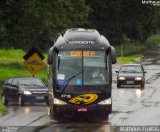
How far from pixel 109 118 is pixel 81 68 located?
9.08 feet

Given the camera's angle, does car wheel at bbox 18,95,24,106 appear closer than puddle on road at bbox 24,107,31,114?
No

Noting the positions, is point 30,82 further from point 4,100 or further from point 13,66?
point 13,66

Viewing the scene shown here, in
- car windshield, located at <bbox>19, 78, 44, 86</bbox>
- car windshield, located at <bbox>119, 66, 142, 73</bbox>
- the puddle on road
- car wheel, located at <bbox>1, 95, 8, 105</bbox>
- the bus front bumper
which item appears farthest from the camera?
car windshield, located at <bbox>119, 66, 142, 73</bbox>

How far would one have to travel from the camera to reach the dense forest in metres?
46.8

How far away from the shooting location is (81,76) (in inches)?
942

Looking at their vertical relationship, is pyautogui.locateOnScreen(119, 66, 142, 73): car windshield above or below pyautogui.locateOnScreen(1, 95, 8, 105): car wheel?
above

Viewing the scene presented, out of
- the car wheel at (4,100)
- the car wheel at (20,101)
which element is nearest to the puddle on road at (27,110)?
the car wheel at (20,101)

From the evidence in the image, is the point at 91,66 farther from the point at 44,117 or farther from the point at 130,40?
the point at 130,40

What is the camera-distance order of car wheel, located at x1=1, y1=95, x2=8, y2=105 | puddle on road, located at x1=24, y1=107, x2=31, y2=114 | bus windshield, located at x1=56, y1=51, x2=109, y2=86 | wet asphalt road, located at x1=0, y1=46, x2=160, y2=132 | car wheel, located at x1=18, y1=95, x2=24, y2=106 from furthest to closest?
car wheel, located at x1=1, y1=95, x2=8, y2=105
car wheel, located at x1=18, y1=95, x2=24, y2=106
puddle on road, located at x1=24, y1=107, x2=31, y2=114
bus windshield, located at x1=56, y1=51, x2=109, y2=86
wet asphalt road, located at x1=0, y1=46, x2=160, y2=132

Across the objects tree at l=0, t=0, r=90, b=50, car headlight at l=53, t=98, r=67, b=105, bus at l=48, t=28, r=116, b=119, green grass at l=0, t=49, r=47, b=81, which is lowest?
green grass at l=0, t=49, r=47, b=81

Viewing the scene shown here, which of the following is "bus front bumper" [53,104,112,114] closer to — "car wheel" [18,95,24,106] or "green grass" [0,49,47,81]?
"car wheel" [18,95,24,106]

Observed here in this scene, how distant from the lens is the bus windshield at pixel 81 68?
23891 mm

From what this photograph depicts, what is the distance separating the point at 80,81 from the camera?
78.2 feet

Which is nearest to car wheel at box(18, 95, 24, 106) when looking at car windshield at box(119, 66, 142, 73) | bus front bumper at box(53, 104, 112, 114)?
bus front bumper at box(53, 104, 112, 114)
